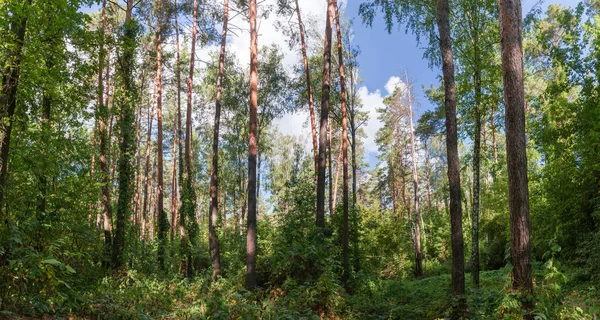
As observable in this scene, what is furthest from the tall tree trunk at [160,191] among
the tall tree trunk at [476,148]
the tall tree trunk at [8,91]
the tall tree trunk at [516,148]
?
the tall tree trunk at [516,148]

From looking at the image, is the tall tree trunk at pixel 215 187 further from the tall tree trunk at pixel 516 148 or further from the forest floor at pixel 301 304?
the tall tree trunk at pixel 516 148

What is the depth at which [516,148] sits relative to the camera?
18.2ft

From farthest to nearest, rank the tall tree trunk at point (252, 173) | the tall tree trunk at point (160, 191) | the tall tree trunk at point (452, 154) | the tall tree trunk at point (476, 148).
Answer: the tall tree trunk at point (160, 191), the tall tree trunk at point (476, 148), the tall tree trunk at point (252, 173), the tall tree trunk at point (452, 154)

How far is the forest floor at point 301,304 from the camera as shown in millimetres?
5141

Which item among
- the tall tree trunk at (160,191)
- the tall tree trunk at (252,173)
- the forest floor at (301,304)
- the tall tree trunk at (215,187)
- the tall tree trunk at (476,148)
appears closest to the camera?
the forest floor at (301,304)

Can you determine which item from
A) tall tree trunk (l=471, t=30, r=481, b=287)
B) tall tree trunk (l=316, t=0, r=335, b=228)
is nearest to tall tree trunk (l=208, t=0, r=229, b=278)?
tall tree trunk (l=316, t=0, r=335, b=228)

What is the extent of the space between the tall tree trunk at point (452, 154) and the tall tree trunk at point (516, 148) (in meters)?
2.62

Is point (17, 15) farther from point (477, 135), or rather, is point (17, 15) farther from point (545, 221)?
point (545, 221)

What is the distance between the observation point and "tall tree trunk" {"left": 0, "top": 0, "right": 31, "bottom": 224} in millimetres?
6302

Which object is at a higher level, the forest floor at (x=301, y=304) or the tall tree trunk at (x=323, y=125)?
the tall tree trunk at (x=323, y=125)

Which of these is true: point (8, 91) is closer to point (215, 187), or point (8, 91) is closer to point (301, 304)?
point (301, 304)

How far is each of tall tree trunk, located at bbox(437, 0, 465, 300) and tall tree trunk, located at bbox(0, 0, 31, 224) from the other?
845 cm

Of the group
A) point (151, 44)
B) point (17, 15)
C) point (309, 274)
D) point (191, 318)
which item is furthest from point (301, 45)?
point (191, 318)

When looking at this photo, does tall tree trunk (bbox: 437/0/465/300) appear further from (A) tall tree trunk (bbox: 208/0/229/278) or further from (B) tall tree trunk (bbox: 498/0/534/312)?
(A) tall tree trunk (bbox: 208/0/229/278)
